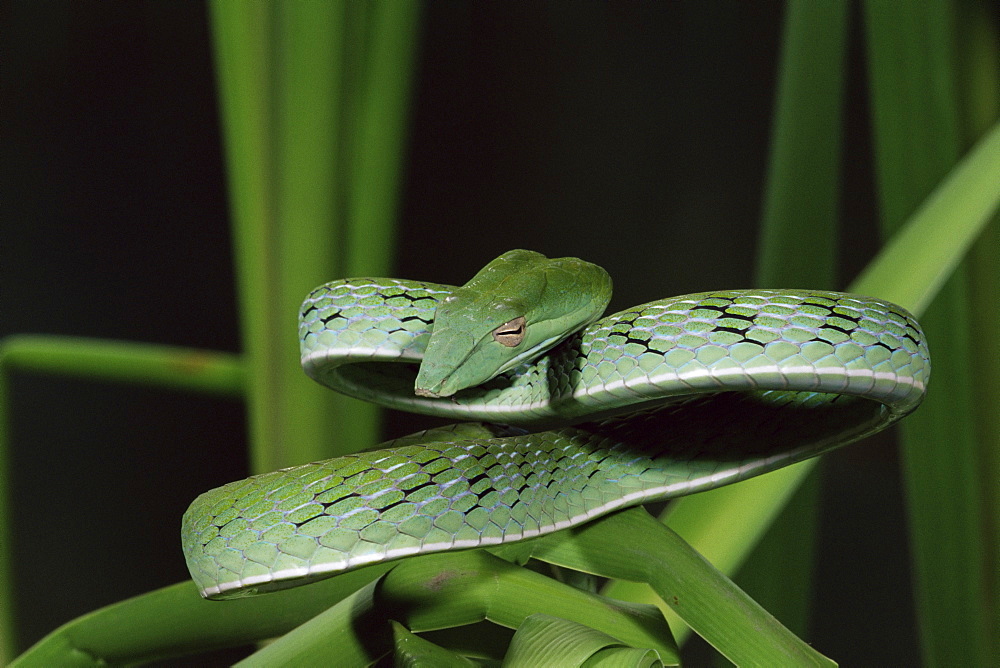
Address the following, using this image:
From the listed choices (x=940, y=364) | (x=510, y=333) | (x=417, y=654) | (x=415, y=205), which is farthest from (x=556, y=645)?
(x=415, y=205)

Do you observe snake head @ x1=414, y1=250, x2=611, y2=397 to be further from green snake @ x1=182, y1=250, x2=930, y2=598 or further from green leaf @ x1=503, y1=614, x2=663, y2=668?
green leaf @ x1=503, y1=614, x2=663, y2=668

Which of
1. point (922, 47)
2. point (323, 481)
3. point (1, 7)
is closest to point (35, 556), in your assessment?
point (1, 7)

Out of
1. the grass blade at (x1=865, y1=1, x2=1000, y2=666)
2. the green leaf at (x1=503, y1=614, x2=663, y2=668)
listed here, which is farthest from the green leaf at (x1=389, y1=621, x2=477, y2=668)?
the grass blade at (x1=865, y1=1, x2=1000, y2=666)

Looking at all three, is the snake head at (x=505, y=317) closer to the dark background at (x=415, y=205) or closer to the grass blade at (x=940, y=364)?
the grass blade at (x=940, y=364)

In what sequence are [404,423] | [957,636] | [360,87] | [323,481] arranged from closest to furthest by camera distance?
[323,481] → [360,87] → [957,636] → [404,423]

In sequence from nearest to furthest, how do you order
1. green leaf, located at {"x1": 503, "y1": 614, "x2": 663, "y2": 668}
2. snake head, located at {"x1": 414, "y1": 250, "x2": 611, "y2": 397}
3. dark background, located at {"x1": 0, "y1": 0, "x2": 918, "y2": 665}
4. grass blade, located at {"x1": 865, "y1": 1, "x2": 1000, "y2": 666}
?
1. green leaf, located at {"x1": 503, "y1": 614, "x2": 663, "y2": 668}
2. snake head, located at {"x1": 414, "y1": 250, "x2": 611, "y2": 397}
3. grass blade, located at {"x1": 865, "y1": 1, "x2": 1000, "y2": 666}
4. dark background, located at {"x1": 0, "y1": 0, "x2": 918, "y2": 665}

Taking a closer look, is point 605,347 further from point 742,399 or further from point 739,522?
point 739,522

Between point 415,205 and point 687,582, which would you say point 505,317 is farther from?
point 415,205
